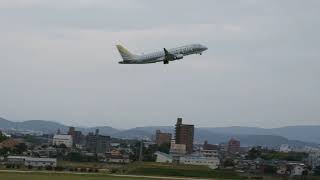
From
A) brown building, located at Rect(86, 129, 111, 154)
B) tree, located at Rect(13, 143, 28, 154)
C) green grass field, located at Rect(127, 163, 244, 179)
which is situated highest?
brown building, located at Rect(86, 129, 111, 154)

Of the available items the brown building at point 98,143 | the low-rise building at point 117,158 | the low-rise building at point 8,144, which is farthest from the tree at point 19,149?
the brown building at point 98,143

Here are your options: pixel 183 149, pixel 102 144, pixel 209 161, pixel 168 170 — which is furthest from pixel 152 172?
pixel 102 144

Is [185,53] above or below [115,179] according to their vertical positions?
above

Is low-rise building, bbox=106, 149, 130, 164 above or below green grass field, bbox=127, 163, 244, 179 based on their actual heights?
above

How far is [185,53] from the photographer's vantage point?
55.8 metres

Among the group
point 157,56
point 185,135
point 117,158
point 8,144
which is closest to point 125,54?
point 157,56

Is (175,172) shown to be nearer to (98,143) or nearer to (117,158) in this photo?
(117,158)

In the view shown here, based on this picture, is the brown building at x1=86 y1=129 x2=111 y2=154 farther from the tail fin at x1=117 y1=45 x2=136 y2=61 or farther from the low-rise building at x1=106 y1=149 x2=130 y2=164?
the tail fin at x1=117 y1=45 x2=136 y2=61

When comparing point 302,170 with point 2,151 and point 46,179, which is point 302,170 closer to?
point 2,151

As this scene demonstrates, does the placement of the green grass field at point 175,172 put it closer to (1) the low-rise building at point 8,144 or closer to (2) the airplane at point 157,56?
(2) the airplane at point 157,56

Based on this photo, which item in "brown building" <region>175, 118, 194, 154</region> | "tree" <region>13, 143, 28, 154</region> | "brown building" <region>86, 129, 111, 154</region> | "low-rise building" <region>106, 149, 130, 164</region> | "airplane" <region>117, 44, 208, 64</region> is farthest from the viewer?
"brown building" <region>86, 129, 111, 154</region>

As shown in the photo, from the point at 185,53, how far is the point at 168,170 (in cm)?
1294

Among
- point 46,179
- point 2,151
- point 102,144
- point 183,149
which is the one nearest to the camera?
point 46,179

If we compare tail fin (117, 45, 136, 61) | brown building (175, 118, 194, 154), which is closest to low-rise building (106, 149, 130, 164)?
tail fin (117, 45, 136, 61)
